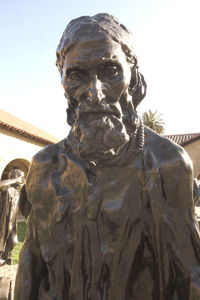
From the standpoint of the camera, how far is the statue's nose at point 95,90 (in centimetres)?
114

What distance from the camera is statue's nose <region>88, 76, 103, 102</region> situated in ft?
3.73

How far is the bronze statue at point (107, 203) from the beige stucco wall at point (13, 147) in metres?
15.3

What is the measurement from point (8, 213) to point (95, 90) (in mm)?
8257

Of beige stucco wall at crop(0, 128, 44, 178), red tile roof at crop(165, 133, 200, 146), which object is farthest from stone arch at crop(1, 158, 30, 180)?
red tile roof at crop(165, 133, 200, 146)

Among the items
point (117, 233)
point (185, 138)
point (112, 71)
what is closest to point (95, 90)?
point (112, 71)

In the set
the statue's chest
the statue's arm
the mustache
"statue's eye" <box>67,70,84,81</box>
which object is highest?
"statue's eye" <box>67,70,84,81</box>

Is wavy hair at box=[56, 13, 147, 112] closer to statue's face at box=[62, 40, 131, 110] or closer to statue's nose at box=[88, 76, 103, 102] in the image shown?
statue's face at box=[62, 40, 131, 110]

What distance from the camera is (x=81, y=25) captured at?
48.5 inches

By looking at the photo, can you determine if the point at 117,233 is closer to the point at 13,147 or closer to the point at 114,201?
the point at 114,201

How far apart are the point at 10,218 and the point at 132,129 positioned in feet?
26.9

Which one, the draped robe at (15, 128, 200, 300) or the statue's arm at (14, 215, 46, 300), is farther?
the statue's arm at (14, 215, 46, 300)

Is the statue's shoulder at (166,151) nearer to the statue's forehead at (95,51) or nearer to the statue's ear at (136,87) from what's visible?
the statue's ear at (136,87)

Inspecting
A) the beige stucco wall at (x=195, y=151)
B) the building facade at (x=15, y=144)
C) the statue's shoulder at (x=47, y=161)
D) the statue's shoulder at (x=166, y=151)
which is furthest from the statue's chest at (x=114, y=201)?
the beige stucco wall at (x=195, y=151)

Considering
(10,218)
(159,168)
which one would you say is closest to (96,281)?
(159,168)
